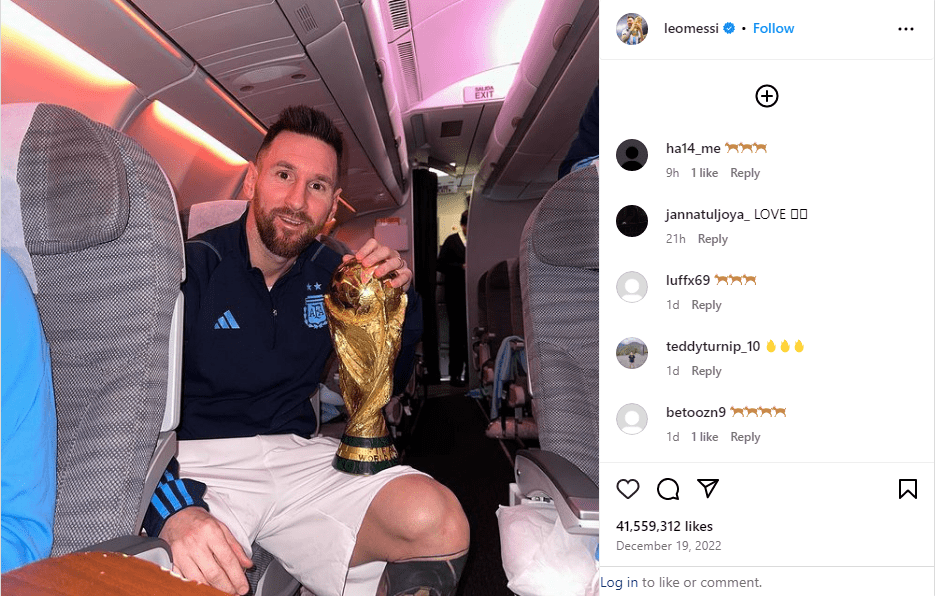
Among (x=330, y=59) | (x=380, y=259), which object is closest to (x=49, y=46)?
(x=330, y=59)

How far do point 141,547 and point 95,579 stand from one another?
48cm

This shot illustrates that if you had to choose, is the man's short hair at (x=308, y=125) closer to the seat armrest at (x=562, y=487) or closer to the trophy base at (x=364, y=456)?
the trophy base at (x=364, y=456)

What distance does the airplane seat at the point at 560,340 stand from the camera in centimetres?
173

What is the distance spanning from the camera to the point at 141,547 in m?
1.17

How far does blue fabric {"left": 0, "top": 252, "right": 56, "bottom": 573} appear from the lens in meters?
1.09

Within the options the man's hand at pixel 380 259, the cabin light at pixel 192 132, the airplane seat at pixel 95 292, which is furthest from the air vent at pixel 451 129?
the airplane seat at pixel 95 292

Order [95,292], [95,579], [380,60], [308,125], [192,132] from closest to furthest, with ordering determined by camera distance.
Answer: [95,579]
[95,292]
[308,125]
[380,60]
[192,132]
